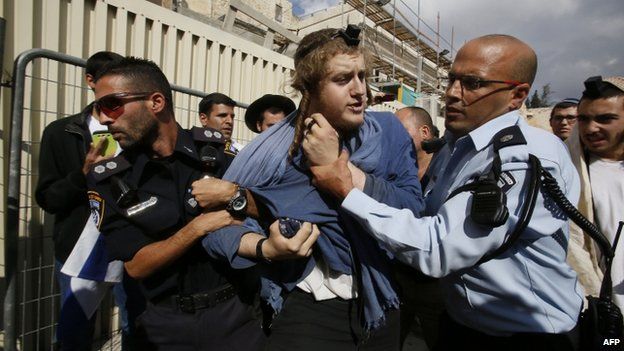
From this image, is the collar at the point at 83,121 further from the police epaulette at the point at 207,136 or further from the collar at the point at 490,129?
the collar at the point at 490,129

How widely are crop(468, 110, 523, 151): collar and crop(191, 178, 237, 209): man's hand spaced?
1.00 meters

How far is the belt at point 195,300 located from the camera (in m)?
1.67

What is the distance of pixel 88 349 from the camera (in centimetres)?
249

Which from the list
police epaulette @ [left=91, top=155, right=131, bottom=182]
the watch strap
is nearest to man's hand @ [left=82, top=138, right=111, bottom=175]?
police epaulette @ [left=91, top=155, right=131, bottom=182]

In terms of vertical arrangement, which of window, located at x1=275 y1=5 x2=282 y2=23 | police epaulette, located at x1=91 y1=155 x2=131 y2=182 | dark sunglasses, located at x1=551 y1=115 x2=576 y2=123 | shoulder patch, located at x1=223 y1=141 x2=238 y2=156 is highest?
window, located at x1=275 y1=5 x2=282 y2=23

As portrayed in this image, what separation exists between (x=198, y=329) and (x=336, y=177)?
0.94 metres

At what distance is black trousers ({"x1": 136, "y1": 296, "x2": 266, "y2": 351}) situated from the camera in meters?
1.64

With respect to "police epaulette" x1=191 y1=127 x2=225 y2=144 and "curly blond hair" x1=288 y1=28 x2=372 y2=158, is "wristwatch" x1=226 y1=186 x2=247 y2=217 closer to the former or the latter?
"curly blond hair" x1=288 y1=28 x2=372 y2=158

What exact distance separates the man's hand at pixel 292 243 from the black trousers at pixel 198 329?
51 cm

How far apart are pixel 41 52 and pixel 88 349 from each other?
194 cm

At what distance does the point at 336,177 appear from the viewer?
1370 mm

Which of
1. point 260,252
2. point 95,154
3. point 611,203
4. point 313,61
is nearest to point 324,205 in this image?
point 260,252

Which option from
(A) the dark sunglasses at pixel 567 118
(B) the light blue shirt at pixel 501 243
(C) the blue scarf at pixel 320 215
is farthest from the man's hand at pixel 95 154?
A: (A) the dark sunglasses at pixel 567 118

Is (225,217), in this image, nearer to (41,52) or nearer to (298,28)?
(41,52)
